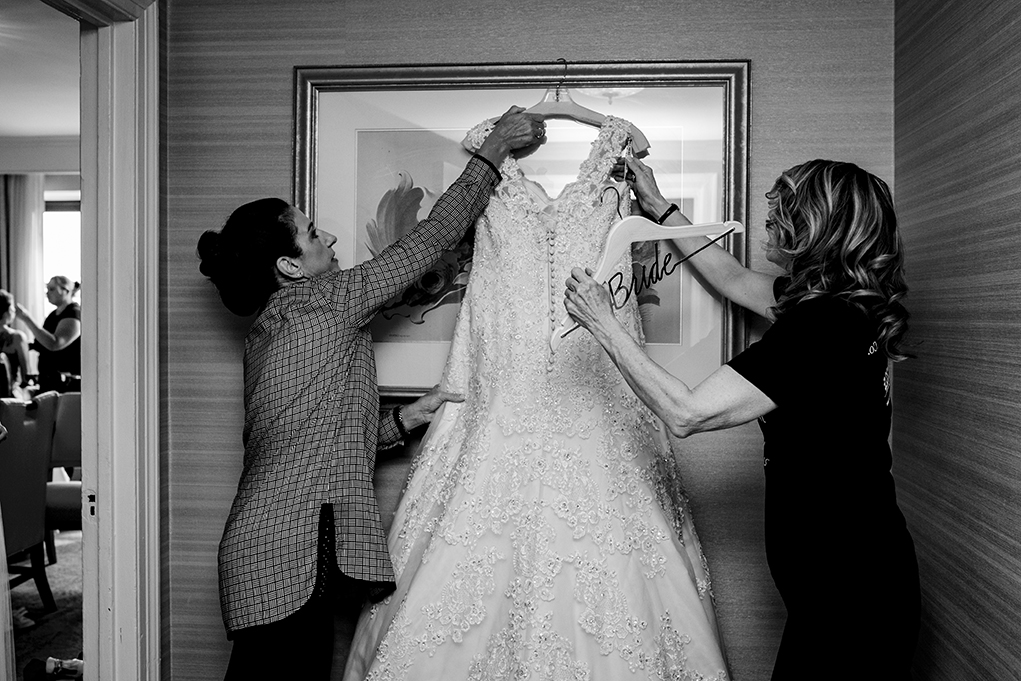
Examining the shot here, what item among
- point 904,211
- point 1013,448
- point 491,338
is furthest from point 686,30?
point 1013,448

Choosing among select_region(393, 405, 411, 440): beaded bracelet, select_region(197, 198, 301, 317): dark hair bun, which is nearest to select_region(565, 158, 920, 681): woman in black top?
select_region(393, 405, 411, 440): beaded bracelet

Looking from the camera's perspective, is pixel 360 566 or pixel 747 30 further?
pixel 747 30

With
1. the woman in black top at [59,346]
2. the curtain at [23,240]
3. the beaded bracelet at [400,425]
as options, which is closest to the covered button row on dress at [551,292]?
the beaded bracelet at [400,425]

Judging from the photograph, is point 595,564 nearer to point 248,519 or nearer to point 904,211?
point 248,519

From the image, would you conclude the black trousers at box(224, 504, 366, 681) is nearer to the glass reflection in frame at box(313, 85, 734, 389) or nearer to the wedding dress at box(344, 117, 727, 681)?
the wedding dress at box(344, 117, 727, 681)

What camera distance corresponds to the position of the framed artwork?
2031 millimetres

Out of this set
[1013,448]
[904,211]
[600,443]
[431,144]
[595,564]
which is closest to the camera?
[1013,448]

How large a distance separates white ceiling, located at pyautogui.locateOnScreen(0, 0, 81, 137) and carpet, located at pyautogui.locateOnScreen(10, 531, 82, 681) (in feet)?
7.08

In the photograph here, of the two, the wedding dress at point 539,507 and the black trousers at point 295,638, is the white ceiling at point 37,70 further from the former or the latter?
the black trousers at point 295,638

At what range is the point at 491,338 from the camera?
6.04ft

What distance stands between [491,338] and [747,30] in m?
1.03

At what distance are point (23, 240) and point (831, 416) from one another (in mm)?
6703

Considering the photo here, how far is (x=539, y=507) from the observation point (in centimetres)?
168

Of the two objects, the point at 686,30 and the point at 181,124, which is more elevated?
the point at 686,30
